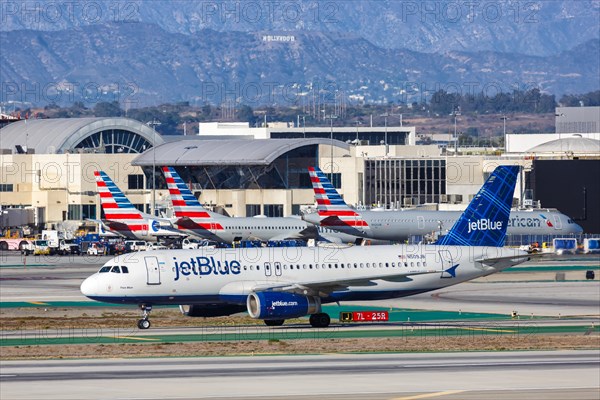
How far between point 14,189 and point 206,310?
108m

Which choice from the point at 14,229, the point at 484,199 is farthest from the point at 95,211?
the point at 484,199

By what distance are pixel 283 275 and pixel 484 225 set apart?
40.9 ft

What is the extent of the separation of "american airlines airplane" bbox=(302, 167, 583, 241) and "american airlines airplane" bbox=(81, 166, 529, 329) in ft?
200

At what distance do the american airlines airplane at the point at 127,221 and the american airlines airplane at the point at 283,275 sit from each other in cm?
6331

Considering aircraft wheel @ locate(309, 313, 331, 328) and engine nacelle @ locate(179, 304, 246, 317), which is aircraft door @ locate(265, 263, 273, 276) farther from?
aircraft wheel @ locate(309, 313, 331, 328)

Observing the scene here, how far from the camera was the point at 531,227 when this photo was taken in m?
130

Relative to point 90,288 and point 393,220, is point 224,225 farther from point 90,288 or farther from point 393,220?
point 90,288

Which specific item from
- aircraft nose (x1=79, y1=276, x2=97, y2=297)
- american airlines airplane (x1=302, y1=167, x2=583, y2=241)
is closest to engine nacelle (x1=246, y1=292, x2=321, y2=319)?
aircraft nose (x1=79, y1=276, x2=97, y2=297)

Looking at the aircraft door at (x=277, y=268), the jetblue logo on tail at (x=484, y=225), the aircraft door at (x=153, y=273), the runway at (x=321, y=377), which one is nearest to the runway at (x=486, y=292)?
the jetblue logo on tail at (x=484, y=225)

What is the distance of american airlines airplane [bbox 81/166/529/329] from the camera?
62.8 meters

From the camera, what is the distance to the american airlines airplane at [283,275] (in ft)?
206

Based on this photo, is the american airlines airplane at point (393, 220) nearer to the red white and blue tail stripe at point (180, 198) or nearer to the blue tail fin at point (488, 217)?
the red white and blue tail stripe at point (180, 198)

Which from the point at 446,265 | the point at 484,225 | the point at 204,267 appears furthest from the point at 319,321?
the point at 484,225

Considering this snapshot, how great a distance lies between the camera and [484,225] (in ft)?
231
